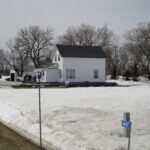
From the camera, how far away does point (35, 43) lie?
5656 cm

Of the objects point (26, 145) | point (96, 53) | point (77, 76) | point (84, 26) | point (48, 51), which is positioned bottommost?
point (26, 145)

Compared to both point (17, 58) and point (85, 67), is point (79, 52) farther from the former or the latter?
point (17, 58)

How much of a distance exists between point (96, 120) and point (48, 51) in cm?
5204

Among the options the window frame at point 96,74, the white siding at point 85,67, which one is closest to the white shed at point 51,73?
the white siding at point 85,67

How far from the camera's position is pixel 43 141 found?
6309 millimetres

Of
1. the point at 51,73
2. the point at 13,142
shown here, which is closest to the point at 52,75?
the point at 51,73

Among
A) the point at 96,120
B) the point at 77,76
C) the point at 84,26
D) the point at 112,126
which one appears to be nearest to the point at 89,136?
the point at 112,126

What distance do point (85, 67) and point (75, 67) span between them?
62.9 inches

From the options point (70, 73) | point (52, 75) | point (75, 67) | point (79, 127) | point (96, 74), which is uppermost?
point (75, 67)

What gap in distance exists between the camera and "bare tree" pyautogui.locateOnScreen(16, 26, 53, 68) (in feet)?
180

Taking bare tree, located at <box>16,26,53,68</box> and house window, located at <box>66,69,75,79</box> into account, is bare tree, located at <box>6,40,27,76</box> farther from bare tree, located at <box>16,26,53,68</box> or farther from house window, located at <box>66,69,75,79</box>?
house window, located at <box>66,69,75,79</box>

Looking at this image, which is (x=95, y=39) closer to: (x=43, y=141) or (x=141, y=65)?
(x=141, y=65)

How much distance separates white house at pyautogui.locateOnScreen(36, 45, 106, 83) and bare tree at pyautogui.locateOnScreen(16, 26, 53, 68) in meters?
24.4

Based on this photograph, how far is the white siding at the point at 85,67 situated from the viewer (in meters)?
30.2
